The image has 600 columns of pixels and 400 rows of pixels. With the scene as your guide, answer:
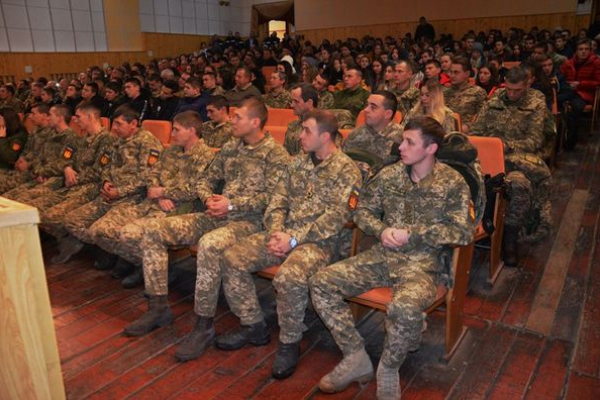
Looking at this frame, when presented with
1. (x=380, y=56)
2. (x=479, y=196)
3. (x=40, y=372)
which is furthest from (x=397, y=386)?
(x=380, y=56)

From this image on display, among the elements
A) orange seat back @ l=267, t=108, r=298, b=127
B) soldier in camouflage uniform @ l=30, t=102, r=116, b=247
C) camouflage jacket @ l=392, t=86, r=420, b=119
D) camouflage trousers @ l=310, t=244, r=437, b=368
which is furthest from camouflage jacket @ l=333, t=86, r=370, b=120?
camouflage trousers @ l=310, t=244, r=437, b=368

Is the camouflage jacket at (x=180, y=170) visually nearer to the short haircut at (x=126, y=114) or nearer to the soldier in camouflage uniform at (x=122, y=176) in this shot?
the soldier in camouflage uniform at (x=122, y=176)

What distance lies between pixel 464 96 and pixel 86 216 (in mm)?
3553

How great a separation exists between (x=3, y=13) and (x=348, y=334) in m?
11.9

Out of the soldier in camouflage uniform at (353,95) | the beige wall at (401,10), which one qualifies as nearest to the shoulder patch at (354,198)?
the soldier in camouflage uniform at (353,95)

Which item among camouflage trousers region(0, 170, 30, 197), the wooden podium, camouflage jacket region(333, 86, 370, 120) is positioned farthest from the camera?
camouflage jacket region(333, 86, 370, 120)

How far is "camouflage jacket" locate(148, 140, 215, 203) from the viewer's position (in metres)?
3.22

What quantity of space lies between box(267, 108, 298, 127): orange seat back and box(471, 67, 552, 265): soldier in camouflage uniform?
5.49ft

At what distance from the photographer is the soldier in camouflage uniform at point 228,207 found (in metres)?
2.78

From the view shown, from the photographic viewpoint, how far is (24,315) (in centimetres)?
129

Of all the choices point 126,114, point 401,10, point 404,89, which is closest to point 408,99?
point 404,89

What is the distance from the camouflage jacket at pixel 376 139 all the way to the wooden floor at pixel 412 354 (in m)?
1.01

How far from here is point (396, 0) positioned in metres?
13.5

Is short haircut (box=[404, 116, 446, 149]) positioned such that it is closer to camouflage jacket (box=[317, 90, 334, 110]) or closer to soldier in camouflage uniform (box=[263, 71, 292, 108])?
camouflage jacket (box=[317, 90, 334, 110])
